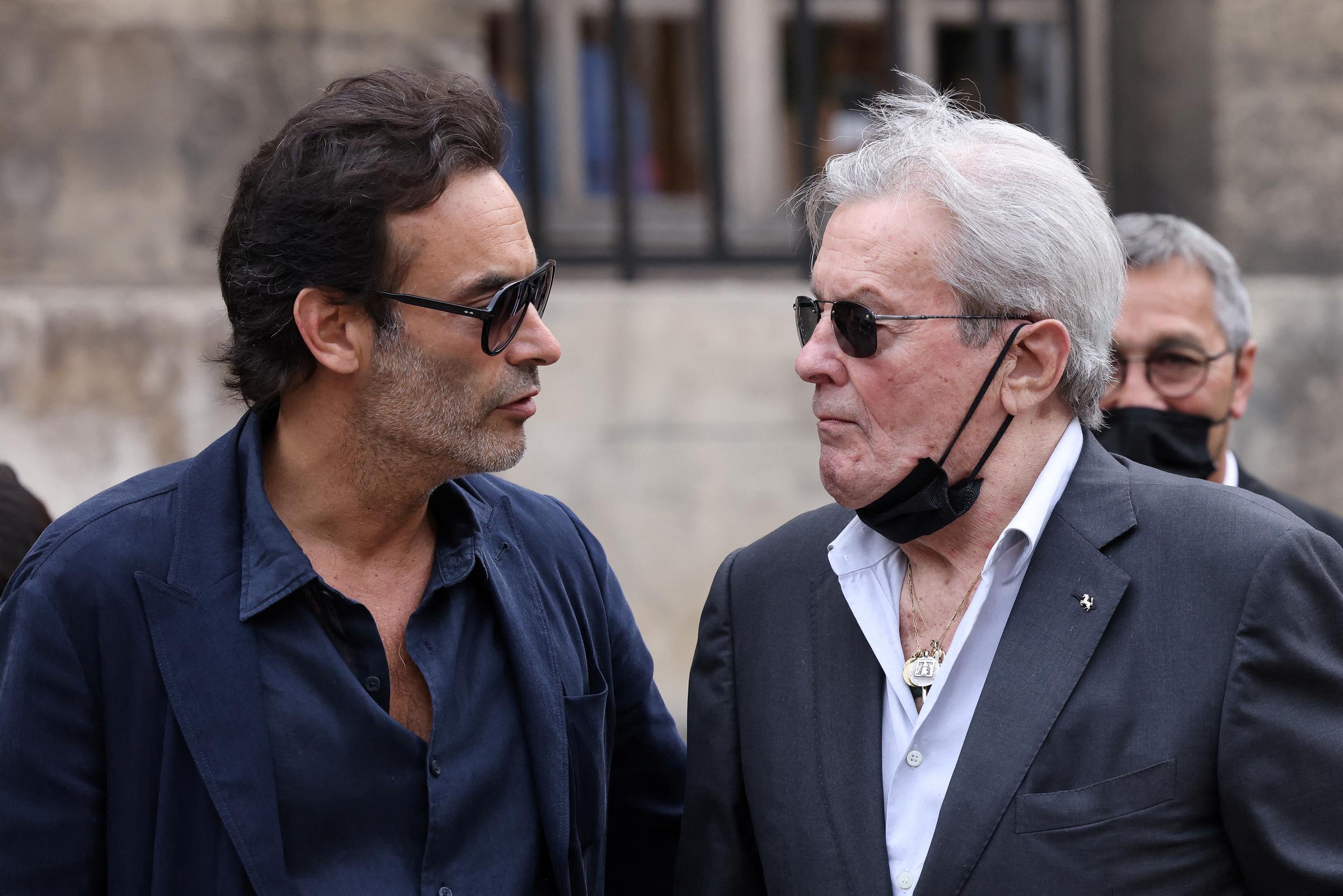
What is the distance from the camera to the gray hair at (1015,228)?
7.68 feet

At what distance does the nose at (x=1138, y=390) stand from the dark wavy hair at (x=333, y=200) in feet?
5.68

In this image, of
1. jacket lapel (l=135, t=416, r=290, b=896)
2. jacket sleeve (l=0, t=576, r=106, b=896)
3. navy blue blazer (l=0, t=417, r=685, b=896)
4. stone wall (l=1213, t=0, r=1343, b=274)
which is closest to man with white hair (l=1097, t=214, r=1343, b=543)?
navy blue blazer (l=0, t=417, r=685, b=896)

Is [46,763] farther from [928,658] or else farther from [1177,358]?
[1177,358]

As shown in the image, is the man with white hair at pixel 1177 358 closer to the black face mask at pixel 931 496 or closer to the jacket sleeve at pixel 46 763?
the black face mask at pixel 931 496

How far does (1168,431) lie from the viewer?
354 centimetres

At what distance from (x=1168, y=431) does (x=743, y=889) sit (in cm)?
172

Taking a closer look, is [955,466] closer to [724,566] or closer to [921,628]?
[921,628]

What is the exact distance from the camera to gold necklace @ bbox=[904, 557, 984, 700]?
2.33 metres

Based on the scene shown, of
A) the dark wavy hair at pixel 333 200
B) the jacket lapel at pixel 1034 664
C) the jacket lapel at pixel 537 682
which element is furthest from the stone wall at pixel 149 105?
the jacket lapel at pixel 1034 664

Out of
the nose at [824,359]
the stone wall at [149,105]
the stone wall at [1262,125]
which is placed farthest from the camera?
the stone wall at [1262,125]

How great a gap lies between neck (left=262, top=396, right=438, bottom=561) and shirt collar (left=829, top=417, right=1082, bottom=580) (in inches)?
29.8

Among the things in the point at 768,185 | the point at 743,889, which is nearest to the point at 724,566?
the point at 743,889

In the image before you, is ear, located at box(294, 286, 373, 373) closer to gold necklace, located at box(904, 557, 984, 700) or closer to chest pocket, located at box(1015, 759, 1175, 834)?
gold necklace, located at box(904, 557, 984, 700)

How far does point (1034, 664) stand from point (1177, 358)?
5.40 ft
